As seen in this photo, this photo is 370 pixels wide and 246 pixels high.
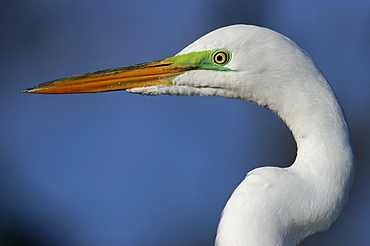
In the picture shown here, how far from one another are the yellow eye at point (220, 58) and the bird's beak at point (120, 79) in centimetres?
11

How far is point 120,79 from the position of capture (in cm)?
232

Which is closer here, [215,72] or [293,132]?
[293,132]

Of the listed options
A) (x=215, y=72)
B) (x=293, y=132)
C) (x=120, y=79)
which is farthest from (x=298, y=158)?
(x=120, y=79)

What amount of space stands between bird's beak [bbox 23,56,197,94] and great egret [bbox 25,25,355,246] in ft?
0.37

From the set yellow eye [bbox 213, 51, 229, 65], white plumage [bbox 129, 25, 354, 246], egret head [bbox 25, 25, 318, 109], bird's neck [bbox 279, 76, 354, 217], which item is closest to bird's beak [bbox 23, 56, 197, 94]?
egret head [bbox 25, 25, 318, 109]

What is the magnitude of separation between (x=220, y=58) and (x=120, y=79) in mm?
423

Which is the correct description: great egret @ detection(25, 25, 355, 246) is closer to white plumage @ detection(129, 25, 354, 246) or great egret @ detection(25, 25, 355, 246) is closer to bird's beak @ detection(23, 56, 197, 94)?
white plumage @ detection(129, 25, 354, 246)

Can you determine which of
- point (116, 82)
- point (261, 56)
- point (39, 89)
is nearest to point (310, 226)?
point (261, 56)

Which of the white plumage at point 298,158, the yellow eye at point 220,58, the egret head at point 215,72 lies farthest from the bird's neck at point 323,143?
the yellow eye at point 220,58

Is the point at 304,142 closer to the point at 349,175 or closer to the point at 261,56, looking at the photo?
the point at 349,175

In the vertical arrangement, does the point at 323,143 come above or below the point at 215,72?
below

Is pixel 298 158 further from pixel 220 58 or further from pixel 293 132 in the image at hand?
pixel 220 58

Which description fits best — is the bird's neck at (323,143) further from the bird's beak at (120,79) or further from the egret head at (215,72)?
the bird's beak at (120,79)

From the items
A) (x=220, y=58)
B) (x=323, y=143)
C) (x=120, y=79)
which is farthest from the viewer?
(x=120, y=79)
